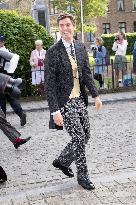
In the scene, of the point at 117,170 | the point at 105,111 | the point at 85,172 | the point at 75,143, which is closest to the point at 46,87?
the point at 75,143

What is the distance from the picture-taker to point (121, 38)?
603 inches

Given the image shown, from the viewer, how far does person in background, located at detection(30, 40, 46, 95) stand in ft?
44.3

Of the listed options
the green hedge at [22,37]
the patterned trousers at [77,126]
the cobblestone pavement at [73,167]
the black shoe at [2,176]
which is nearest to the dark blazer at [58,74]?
the patterned trousers at [77,126]

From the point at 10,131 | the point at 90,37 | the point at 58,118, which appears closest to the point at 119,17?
the point at 90,37

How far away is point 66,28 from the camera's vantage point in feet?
17.4

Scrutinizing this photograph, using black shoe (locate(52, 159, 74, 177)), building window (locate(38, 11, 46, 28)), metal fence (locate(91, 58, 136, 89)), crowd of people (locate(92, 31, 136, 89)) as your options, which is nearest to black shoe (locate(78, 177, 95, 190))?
black shoe (locate(52, 159, 74, 177))

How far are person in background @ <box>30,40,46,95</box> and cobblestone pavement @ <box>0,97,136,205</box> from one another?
313 centimetres

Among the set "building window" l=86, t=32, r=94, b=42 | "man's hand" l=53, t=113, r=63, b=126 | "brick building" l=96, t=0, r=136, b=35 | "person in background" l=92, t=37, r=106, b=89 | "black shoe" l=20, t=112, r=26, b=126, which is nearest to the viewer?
"man's hand" l=53, t=113, r=63, b=126

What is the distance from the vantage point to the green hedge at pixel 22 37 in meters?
14.2

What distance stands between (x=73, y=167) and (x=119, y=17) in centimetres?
5751

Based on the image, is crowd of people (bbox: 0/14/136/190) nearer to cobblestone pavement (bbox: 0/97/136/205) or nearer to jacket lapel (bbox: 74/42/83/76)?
jacket lapel (bbox: 74/42/83/76)

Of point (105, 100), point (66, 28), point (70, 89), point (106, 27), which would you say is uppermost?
point (66, 28)

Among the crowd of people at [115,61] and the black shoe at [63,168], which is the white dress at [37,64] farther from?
the black shoe at [63,168]

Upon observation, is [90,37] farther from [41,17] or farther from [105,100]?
[105,100]
